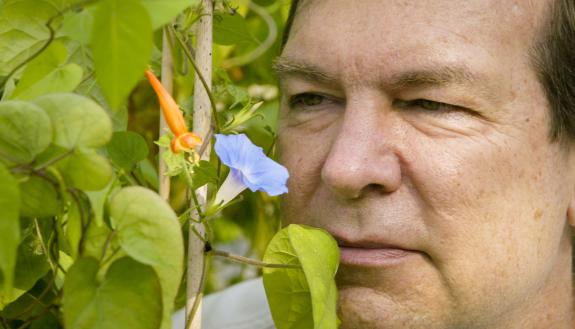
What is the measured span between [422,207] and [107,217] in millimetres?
563

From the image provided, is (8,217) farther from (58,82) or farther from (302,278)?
(302,278)

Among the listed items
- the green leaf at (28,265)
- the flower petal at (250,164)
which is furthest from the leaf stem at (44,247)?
the flower petal at (250,164)

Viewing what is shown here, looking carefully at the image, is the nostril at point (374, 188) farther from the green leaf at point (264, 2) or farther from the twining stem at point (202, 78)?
the green leaf at point (264, 2)

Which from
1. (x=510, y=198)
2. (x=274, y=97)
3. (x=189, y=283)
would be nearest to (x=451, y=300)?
(x=510, y=198)

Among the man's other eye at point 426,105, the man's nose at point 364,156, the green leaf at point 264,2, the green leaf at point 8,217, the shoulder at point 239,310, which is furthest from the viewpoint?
the shoulder at point 239,310

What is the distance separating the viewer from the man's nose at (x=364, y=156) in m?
1.29

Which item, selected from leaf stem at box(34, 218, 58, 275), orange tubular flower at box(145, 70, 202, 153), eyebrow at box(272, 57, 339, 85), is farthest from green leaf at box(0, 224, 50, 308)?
eyebrow at box(272, 57, 339, 85)

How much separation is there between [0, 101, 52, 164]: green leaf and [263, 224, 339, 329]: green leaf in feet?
1.22

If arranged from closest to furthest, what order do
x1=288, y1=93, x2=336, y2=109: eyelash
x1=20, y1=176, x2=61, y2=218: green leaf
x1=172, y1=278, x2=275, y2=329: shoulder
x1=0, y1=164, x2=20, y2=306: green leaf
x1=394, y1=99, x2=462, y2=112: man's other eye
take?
x1=0, y1=164, x2=20, y2=306: green leaf
x1=20, y1=176, x2=61, y2=218: green leaf
x1=394, y1=99, x2=462, y2=112: man's other eye
x1=288, y1=93, x2=336, y2=109: eyelash
x1=172, y1=278, x2=275, y2=329: shoulder

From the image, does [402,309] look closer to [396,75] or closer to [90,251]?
[396,75]

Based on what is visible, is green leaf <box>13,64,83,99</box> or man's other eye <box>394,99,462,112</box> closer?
green leaf <box>13,64,83,99</box>

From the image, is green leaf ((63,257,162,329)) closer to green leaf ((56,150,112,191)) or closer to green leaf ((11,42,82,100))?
green leaf ((56,150,112,191))

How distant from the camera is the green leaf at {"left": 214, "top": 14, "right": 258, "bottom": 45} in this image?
136 cm

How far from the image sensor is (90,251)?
94cm
